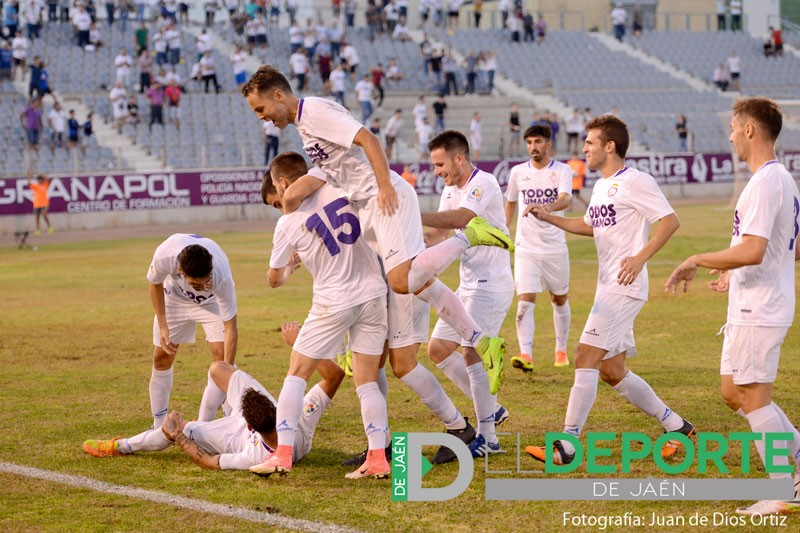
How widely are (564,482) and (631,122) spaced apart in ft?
136

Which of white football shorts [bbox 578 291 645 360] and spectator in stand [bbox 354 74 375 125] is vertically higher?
spectator in stand [bbox 354 74 375 125]

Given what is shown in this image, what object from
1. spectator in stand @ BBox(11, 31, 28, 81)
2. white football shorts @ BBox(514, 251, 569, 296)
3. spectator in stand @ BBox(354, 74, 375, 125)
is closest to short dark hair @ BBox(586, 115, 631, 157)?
white football shorts @ BBox(514, 251, 569, 296)

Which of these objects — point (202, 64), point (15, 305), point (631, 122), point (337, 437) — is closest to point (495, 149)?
point (631, 122)

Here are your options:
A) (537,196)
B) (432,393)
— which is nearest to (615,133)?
(432,393)

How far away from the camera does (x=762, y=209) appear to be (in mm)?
6121

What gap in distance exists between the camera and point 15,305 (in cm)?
1800

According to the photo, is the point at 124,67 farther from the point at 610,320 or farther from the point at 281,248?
the point at 610,320

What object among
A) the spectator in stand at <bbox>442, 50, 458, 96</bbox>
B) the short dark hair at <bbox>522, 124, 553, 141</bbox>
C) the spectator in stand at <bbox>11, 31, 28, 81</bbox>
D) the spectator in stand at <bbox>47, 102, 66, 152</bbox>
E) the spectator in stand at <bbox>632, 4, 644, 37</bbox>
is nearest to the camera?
the short dark hair at <bbox>522, 124, 553, 141</bbox>

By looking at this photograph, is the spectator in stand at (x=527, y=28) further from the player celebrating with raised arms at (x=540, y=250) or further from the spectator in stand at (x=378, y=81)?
the player celebrating with raised arms at (x=540, y=250)

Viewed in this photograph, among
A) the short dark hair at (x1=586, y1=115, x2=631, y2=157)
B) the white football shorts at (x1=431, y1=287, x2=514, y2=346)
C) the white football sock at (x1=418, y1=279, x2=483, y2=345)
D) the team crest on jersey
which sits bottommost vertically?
the white football shorts at (x1=431, y1=287, x2=514, y2=346)

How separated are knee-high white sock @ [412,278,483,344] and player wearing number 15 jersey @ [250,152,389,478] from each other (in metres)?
0.41

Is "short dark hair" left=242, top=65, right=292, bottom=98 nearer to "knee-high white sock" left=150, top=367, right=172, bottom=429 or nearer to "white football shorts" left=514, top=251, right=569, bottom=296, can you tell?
"knee-high white sock" left=150, top=367, right=172, bottom=429

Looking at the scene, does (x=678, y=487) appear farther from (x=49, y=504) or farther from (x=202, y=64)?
(x=202, y=64)

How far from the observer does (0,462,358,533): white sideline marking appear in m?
6.41
